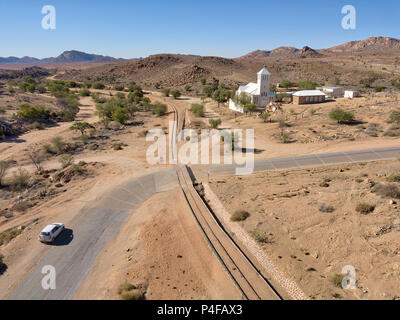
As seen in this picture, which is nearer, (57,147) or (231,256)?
(231,256)

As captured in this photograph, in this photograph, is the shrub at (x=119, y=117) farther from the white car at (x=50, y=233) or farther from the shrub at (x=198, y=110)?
the white car at (x=50, y=233)

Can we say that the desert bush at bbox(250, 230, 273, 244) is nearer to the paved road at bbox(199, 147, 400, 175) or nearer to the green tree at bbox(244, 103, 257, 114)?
the paved road at bbox(199, 147, 400, 175)

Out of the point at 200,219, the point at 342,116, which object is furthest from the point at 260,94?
the point at 200,219

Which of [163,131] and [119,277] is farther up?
[163,131]

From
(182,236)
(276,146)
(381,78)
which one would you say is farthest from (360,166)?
(381,78)

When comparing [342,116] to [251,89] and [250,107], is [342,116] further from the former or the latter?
[251,89]
